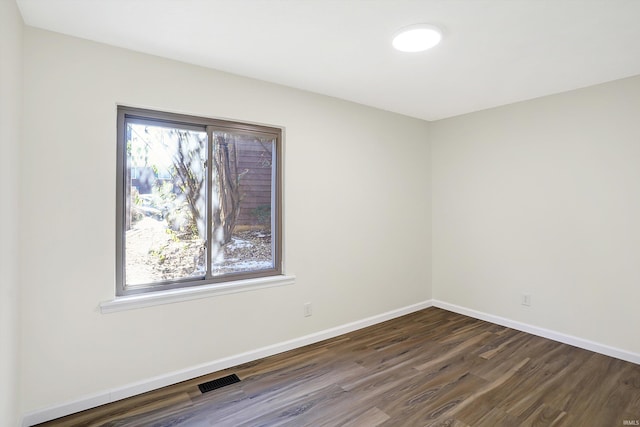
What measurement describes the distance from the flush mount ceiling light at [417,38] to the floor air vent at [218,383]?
2773 mm

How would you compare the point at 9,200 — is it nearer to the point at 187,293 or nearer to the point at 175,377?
the point at 187,293

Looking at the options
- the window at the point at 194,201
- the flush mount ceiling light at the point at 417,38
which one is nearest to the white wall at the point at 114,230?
the window at the point at 194,201

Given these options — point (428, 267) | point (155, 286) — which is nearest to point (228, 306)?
point (155, 286)

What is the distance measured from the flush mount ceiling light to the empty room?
2 centimetres

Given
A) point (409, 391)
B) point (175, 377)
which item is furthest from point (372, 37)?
point (175, 377)

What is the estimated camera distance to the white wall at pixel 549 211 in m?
2.97

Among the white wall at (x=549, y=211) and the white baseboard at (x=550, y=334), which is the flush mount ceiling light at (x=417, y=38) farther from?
the white baseboard at (x=550, y=334)

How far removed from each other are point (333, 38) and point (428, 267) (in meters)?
3.29

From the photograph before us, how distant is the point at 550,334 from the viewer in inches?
135

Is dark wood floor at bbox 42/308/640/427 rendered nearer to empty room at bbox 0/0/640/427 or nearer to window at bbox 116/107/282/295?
empty room at bbox 0/0/640/427

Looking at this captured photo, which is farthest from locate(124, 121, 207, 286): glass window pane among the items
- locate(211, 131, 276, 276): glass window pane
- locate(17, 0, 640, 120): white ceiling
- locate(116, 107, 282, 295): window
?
locate(17, 0, 640, 120): white ceiling

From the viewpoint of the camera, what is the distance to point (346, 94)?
3387mm

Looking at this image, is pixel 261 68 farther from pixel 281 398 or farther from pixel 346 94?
pixel 281 398

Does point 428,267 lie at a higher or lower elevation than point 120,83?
lower
